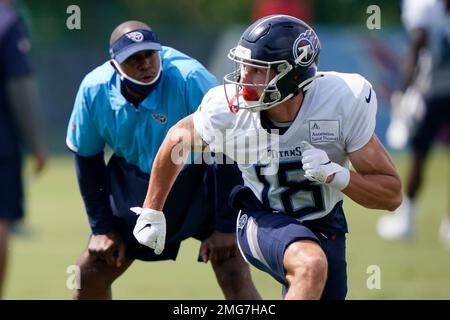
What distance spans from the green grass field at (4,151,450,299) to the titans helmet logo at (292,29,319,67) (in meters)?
2.94

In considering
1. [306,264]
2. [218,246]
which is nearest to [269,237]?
[306,264]

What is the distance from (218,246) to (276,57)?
1.36 metres

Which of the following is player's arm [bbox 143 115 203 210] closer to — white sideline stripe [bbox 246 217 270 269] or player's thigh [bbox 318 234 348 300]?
white sideline stripe [bbox 246 217 270 269]

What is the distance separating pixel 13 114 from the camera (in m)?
7.81

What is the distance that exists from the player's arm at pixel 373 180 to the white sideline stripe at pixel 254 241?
51 centimetres

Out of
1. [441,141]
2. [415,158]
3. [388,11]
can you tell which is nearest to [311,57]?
[415,158]

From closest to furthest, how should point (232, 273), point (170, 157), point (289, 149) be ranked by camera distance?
point (289, 149)
point (170, 157)
point (232, 273)

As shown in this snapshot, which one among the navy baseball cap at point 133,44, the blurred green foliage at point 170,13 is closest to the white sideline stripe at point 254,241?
the navy baseball cap at point 133,44

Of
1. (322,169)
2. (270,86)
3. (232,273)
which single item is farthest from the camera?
(232,273)

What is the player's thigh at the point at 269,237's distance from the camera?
498cm

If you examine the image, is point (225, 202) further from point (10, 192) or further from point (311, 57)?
point (10, 192)

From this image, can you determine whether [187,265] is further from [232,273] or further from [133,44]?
[133,44]

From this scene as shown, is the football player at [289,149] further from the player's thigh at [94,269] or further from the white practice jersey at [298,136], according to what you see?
the player's thigh at [94,269]

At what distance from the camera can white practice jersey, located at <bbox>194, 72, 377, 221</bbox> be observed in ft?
16.7
